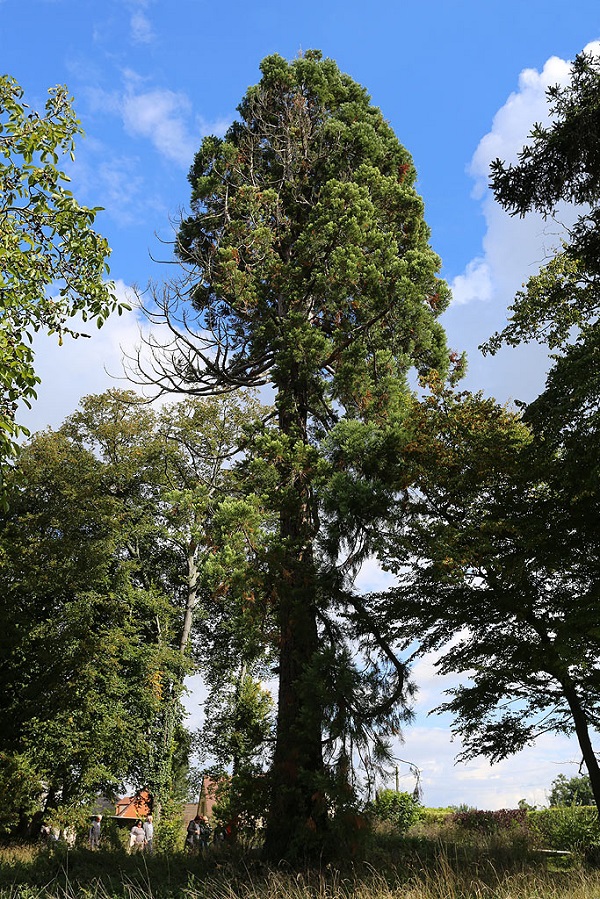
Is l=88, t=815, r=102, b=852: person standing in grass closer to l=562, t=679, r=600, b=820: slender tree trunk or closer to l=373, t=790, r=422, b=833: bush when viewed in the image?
l=373, t=790, r=422, b=833: bush

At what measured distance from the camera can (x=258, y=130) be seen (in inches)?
650

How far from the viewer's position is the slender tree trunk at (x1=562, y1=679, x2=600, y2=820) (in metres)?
12.2

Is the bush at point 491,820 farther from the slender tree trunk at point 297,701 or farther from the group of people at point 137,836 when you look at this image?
the slender tree trunk at point 297,701

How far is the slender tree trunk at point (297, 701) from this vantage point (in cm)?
1005

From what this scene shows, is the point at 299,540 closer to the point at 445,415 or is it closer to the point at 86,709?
the point at 445,415

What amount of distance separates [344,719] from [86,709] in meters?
12.3

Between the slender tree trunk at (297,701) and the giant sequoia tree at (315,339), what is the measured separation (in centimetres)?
3

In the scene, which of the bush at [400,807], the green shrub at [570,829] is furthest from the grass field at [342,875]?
the bush at [400,807]

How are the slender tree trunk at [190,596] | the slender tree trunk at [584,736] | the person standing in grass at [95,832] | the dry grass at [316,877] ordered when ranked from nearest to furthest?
the dry grass at [316,877], the slender tree trunk at [584,736], the person standing in grass at [95,832], the slender tree trunk at [190,596]

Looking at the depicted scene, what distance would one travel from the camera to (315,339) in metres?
12.8

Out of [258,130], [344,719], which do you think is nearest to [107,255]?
[344,719]

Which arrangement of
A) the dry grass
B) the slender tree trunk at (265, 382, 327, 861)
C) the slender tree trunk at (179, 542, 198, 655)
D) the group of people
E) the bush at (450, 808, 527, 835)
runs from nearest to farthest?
1. the dry grass
2. the slender tree trunk at (265, 382, 327, 861)
3. the bush at (450, 808, 527, 835)
4. the group of people
5. the slender tree trunk at (179, 542, 198, 655)

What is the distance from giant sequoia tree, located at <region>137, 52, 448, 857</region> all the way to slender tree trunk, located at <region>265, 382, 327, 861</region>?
3cm

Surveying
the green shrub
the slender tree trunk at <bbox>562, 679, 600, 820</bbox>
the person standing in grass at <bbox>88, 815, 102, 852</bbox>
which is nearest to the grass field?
the green shrub
